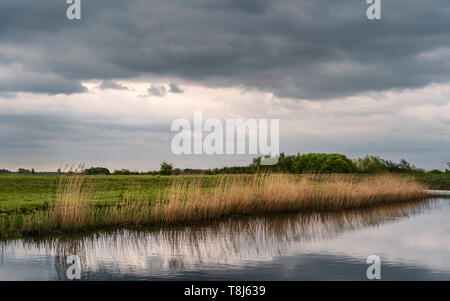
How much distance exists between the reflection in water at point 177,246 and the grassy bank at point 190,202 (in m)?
0.67

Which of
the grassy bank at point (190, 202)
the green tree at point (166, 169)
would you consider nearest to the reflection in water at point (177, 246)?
the grassy bank at point (190, 202)

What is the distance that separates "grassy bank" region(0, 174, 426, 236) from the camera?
442 inches

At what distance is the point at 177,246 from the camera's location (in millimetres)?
9773

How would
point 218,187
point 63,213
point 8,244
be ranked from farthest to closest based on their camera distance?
1. point 218,187
2. point 63,213
3. point 8,244

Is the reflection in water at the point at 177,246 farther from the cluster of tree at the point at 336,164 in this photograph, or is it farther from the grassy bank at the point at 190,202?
the cluster of tree at the point at 336,164

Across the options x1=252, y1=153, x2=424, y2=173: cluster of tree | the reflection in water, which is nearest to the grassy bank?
the reflection in water

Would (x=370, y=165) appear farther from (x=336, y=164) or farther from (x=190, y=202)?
(x=190, y=202)

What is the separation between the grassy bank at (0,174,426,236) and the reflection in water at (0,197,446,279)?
0.67 meters

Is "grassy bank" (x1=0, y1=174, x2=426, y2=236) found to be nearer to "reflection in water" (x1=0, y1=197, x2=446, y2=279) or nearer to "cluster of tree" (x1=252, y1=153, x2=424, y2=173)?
"reflection in water" (x1=0, y1=197, x2=446, y2=279)

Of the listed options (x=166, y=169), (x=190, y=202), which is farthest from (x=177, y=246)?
(x=166, y=169)
